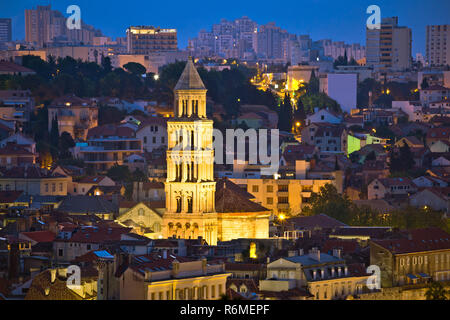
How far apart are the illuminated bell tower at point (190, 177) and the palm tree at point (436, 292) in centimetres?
1031

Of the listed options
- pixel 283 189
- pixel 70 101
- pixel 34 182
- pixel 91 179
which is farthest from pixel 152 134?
pixel 283 189

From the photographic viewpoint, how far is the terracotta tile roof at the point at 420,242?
5602 centimetres

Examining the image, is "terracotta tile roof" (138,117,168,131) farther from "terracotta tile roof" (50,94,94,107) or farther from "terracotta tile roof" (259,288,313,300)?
"terracotta tile roof" (259,288,313,300)

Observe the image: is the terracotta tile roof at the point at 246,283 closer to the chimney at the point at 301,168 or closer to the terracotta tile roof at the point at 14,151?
the chimney at the point at 301,168

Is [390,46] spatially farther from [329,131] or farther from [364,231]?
[364,231]

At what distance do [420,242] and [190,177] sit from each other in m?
7.09

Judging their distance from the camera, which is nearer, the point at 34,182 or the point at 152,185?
the point at 152,185

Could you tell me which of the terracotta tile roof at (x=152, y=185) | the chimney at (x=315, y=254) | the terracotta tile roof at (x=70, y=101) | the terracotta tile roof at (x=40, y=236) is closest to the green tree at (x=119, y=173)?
the terracotta tile roof at (x=152, y=185)

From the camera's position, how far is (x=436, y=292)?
48.3 m

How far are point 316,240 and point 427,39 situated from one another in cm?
12785
